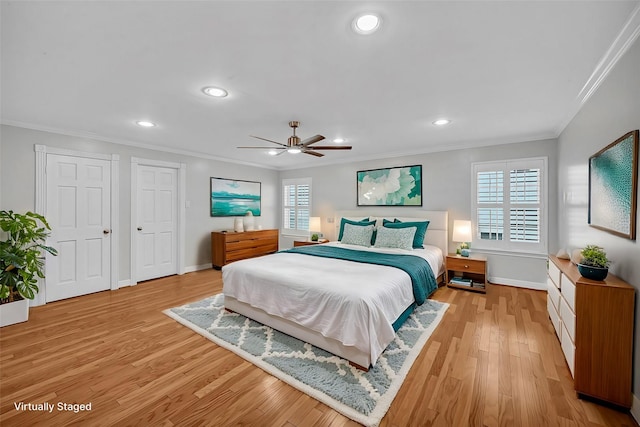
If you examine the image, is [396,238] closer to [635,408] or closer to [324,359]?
[324,359]

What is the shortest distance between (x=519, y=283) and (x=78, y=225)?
21.9 feet

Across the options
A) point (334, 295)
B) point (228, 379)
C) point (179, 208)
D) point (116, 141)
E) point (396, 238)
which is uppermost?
point (116, 141)

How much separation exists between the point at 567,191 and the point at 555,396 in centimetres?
253

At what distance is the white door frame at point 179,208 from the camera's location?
440 centimetres

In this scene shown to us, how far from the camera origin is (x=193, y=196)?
17.3ft

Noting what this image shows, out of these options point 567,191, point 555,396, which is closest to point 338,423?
point 555,396

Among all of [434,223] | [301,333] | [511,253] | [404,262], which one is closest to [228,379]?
[301,333]

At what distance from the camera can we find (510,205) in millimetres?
4184

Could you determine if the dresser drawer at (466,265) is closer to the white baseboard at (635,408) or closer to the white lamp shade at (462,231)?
the white lamp shade at (462,231)

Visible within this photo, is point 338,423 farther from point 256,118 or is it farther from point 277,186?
point 277,186

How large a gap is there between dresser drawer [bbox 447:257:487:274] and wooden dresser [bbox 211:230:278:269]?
3.92 metres

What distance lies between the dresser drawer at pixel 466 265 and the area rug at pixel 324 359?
1069 millimetres

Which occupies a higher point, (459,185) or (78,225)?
(459,185)

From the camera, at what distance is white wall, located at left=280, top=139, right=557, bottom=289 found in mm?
3959
